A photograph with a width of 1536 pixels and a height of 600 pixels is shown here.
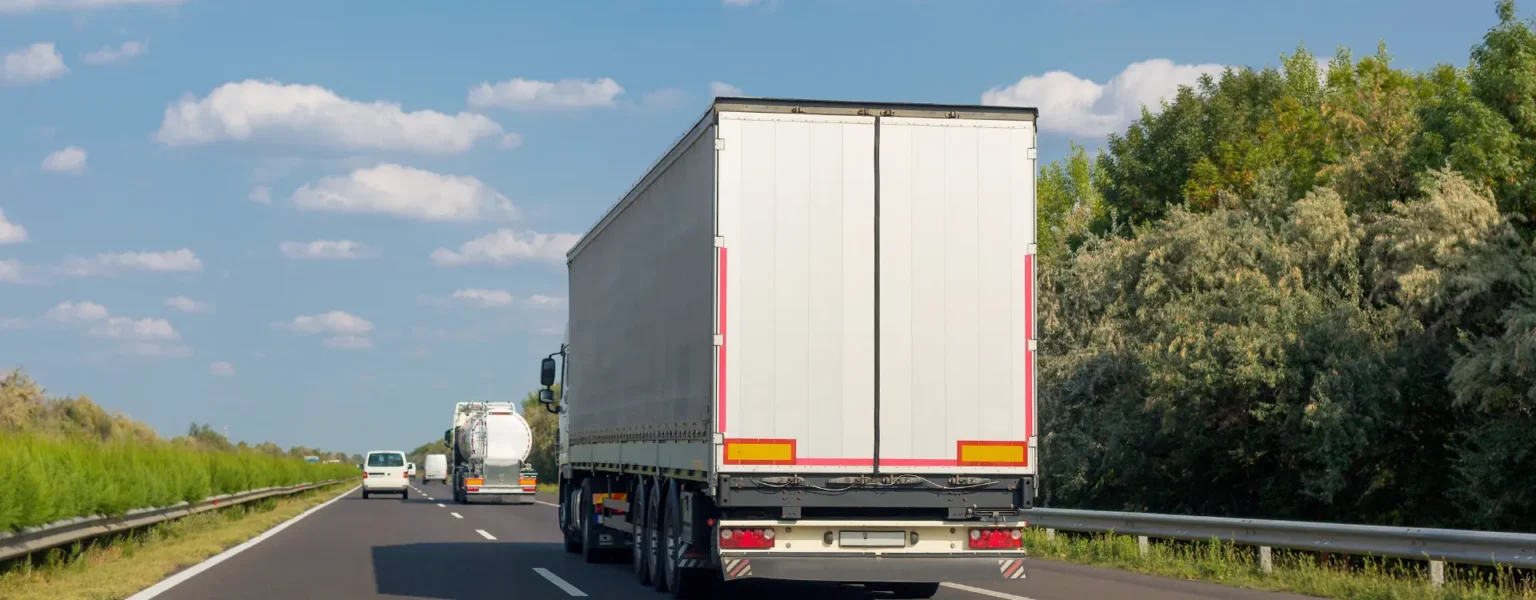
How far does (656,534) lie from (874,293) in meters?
4.00

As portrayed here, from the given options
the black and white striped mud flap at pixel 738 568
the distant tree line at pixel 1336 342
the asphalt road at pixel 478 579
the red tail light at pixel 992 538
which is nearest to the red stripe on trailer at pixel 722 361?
the black and white striped mud flap at pixel 738 568

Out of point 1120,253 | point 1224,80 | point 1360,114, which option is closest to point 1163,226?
point 1120,253

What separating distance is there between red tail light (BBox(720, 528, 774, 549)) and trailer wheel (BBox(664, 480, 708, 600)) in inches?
51.4

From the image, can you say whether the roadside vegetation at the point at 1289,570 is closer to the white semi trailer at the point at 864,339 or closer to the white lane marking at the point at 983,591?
the white lane marking at the point at 983,591

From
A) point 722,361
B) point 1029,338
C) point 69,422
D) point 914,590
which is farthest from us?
point 69,422

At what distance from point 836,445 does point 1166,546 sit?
27.5ft

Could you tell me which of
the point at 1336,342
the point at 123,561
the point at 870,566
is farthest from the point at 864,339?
the point at 1336,342

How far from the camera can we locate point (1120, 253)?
99.5 ft

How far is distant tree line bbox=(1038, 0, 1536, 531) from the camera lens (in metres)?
21.8

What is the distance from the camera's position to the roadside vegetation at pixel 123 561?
46.1 ft

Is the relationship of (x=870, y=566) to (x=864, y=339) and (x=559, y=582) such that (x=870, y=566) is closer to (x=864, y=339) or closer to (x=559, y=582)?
(x=864, y=339)

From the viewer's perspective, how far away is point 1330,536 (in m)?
15.6

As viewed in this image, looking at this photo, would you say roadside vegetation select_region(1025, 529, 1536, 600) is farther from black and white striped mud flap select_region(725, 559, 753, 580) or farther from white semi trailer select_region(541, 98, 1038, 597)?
black and white striped mud flap select_region(725, 559, 753, 580)

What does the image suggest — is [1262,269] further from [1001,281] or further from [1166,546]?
[1001,281]
